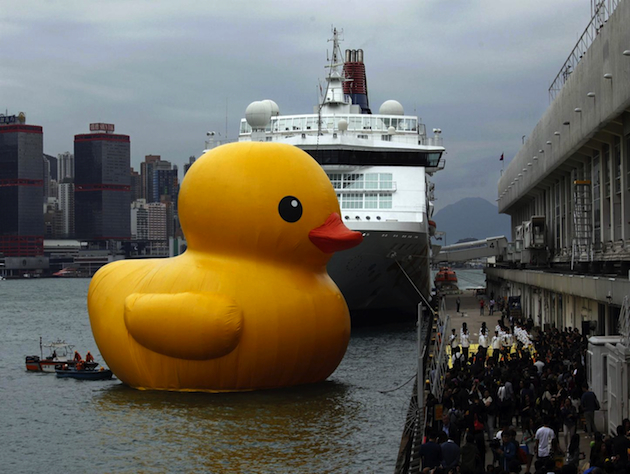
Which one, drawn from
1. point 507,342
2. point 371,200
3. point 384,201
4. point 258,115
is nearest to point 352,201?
point 371,200

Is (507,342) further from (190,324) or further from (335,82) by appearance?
(335,82)

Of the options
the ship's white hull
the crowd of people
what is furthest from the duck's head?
the ship's white hull

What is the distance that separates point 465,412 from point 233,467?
13.8 feet

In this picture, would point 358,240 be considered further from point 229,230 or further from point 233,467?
point 233,467

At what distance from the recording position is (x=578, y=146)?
29.6 meters

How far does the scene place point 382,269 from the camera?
38.8m

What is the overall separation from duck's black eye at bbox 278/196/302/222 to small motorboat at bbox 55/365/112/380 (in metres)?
8.89

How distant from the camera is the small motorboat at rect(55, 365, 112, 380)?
26.0 m

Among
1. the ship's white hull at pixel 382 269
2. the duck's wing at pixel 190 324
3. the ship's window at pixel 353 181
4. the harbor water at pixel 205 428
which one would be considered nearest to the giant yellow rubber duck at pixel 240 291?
the duck's wing at pixel 190 324

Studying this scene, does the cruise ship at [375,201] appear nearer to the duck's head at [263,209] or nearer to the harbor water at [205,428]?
the harbor water at [205,428]

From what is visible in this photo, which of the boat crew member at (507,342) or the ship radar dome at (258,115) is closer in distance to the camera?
the boat crew member at (507,342)

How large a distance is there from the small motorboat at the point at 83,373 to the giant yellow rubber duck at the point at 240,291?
506 cm

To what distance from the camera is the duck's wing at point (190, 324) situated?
1905 centimetres

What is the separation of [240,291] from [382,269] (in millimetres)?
19614
